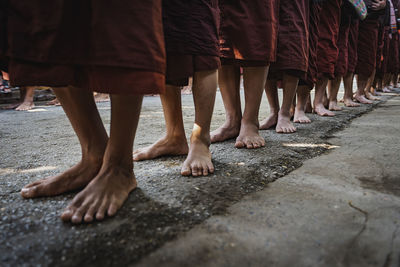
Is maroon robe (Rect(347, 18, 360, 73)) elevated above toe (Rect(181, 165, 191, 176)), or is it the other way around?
maroon robe (Rect(347, 18, 360, 73))

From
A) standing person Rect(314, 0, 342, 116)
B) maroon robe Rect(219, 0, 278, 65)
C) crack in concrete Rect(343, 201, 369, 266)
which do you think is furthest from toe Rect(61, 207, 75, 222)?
standing person Rect(314, 0, 342, 116)

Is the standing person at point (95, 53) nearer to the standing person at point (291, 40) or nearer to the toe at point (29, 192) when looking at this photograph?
the toe at point (29, 192)

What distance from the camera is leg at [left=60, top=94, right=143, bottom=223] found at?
2.11 feet

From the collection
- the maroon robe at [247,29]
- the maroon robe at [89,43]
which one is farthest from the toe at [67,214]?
the maroon robe at [247,29]

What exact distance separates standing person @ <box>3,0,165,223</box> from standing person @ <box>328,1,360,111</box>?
8.41 ft

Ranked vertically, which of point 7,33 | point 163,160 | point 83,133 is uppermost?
point 7,33

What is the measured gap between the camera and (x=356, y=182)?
0.82 metres

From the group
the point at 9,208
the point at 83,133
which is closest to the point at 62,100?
the point at 83,133

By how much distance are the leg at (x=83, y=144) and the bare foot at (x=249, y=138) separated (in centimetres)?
67

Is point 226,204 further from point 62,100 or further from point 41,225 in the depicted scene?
point 62,100

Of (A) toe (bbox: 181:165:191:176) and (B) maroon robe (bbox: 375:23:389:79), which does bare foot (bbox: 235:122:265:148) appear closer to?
(A) toe (bbox: 181:165:191:176)

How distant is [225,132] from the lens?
1.49 metres

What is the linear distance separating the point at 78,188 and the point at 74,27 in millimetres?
447

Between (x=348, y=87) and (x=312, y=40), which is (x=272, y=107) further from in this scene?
(x=348, y=87)
